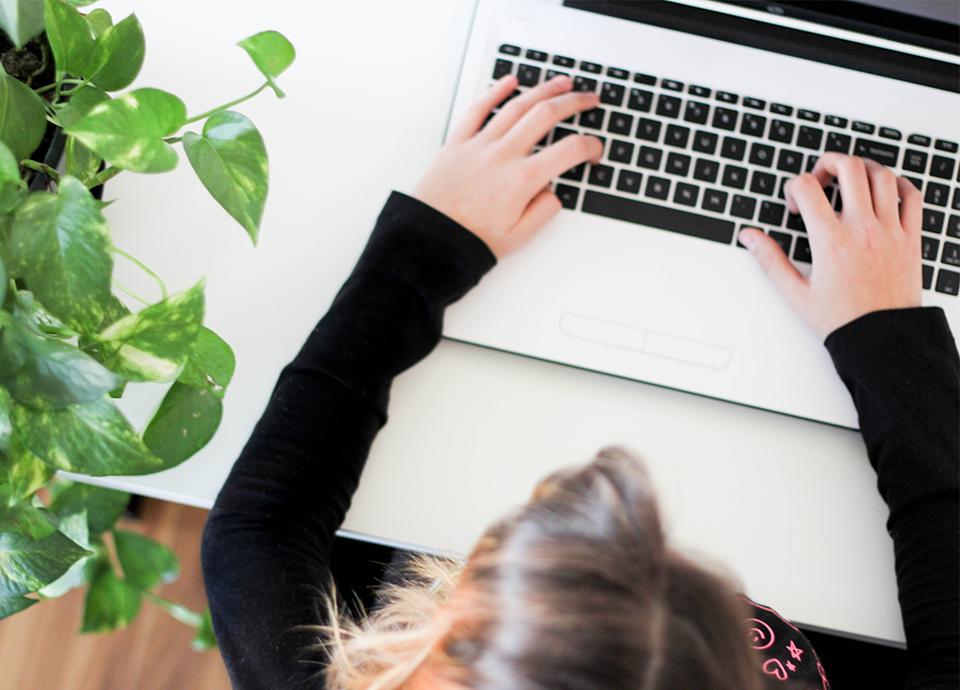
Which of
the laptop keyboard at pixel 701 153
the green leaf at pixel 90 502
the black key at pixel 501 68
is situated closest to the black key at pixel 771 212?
the laptop keyboard at pixel 701 153

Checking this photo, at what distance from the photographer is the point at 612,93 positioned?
0.62 metres

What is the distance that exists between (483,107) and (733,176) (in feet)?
0.61

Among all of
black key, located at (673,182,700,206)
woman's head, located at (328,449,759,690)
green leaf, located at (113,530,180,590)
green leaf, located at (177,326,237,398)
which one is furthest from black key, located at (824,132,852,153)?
green leaf, located at (113,530,180,590)

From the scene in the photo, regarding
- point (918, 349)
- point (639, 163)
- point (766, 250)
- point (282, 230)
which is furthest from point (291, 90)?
point (918, 349)

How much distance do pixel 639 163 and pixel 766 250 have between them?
4.2 inches

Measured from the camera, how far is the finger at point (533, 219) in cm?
61

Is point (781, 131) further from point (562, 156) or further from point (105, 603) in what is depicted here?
point (105, 603)

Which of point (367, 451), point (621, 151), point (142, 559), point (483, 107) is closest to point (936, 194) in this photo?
point (621, 151)

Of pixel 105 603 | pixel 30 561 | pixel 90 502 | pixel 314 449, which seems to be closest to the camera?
pixel 30 561

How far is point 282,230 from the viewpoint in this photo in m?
0.63

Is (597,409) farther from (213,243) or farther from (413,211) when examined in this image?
(213,243)

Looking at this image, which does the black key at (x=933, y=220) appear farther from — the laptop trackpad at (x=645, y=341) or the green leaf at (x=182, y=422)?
the green leaf at (x=182, y=422)

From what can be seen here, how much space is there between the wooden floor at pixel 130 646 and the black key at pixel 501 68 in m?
0.70

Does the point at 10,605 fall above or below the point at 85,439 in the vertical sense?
→ below
